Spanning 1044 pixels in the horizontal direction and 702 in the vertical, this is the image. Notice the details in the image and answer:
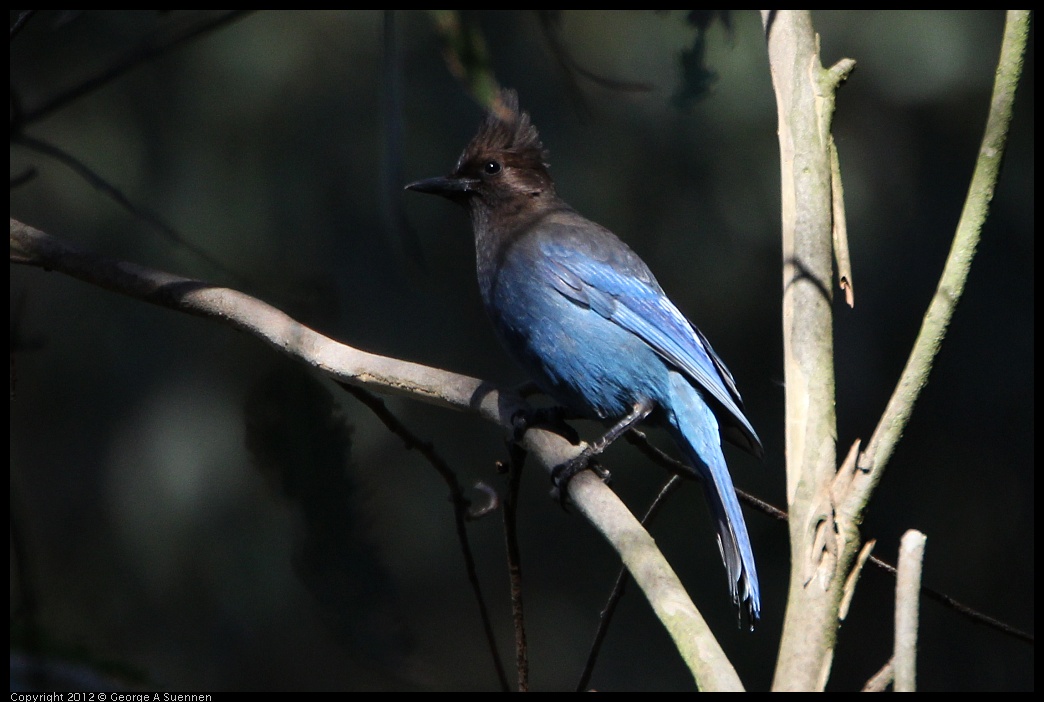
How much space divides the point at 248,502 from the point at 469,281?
183 cm

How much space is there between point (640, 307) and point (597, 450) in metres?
0.84

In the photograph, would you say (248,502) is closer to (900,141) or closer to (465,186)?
(465,186)

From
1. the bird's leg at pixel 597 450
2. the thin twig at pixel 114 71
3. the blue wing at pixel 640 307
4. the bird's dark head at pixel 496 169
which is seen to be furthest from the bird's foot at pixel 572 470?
the bird's dark head at pixel 496 169

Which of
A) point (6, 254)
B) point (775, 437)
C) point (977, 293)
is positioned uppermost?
point (6, 254)

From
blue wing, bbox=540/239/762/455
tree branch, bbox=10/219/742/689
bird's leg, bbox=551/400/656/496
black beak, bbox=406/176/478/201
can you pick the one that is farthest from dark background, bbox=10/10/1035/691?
tree branch, bbox=10/219/742/689

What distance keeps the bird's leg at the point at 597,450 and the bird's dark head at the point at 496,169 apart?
0.88 m

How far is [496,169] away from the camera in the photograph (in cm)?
Answer: 349

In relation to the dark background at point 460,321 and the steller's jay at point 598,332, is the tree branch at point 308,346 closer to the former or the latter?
the steller's jay at point 598,332

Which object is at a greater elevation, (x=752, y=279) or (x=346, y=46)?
(x=346, y=46)

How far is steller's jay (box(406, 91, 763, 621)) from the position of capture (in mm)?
2908

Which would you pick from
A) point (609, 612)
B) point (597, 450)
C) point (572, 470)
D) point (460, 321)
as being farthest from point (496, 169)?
point (460, 321)

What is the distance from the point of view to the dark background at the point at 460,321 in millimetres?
6219

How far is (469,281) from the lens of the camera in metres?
6.55

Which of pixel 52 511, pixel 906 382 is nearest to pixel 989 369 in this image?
pixel 906 382
